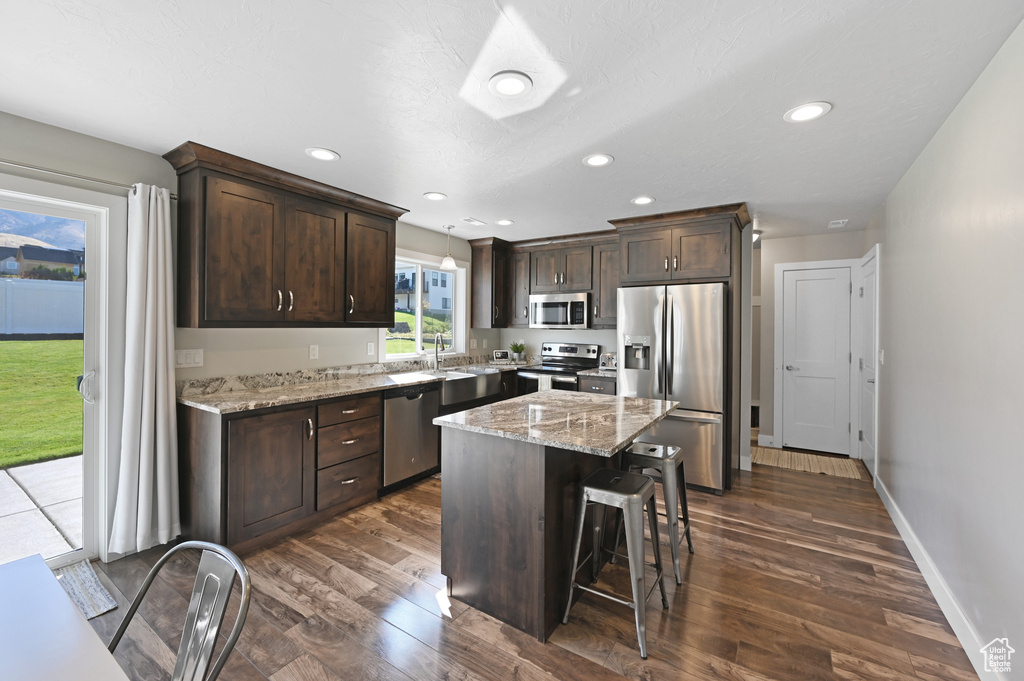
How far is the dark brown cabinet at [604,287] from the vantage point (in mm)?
4992

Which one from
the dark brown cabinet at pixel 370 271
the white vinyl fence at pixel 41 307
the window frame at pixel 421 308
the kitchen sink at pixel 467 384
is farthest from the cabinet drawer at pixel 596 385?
the white vinyl fence at pixel 41 307

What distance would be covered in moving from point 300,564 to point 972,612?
10.7ft

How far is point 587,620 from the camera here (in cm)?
216

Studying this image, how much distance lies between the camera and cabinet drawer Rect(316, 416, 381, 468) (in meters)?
3.17

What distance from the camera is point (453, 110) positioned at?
7.29ft

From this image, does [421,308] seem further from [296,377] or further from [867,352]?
[867,352]

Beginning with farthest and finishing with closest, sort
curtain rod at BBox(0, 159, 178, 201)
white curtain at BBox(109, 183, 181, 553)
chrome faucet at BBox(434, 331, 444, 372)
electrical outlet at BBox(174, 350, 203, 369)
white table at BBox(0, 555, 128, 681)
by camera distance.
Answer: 1. chrome faucet at BBox(434, 331, 444, 372)
2. electrical outlet at BBox(174, 350, 203, 369)
3. white curtain at BBox(109, 183, 181, 553)
4. curtain rod at BBox(0, 159, 178, 201)
5. white table at BBox(0, 555, 128, 681)

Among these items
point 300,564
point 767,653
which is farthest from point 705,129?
point 300,564

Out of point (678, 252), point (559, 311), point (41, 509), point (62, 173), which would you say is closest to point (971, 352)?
point (678, 252)

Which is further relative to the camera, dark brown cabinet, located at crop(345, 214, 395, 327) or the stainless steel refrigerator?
the stainless steel refrigerator

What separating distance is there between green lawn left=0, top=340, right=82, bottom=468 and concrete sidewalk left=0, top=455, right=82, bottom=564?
0.08 metres

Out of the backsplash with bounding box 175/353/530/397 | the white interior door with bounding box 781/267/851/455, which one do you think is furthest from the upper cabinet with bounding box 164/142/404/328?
the white interior door with bounding box 781/267/851/455

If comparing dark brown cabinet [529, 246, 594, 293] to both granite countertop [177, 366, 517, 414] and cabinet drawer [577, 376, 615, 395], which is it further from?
granite countertop [177, 366, 517, 414]

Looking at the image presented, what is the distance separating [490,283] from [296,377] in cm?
256
